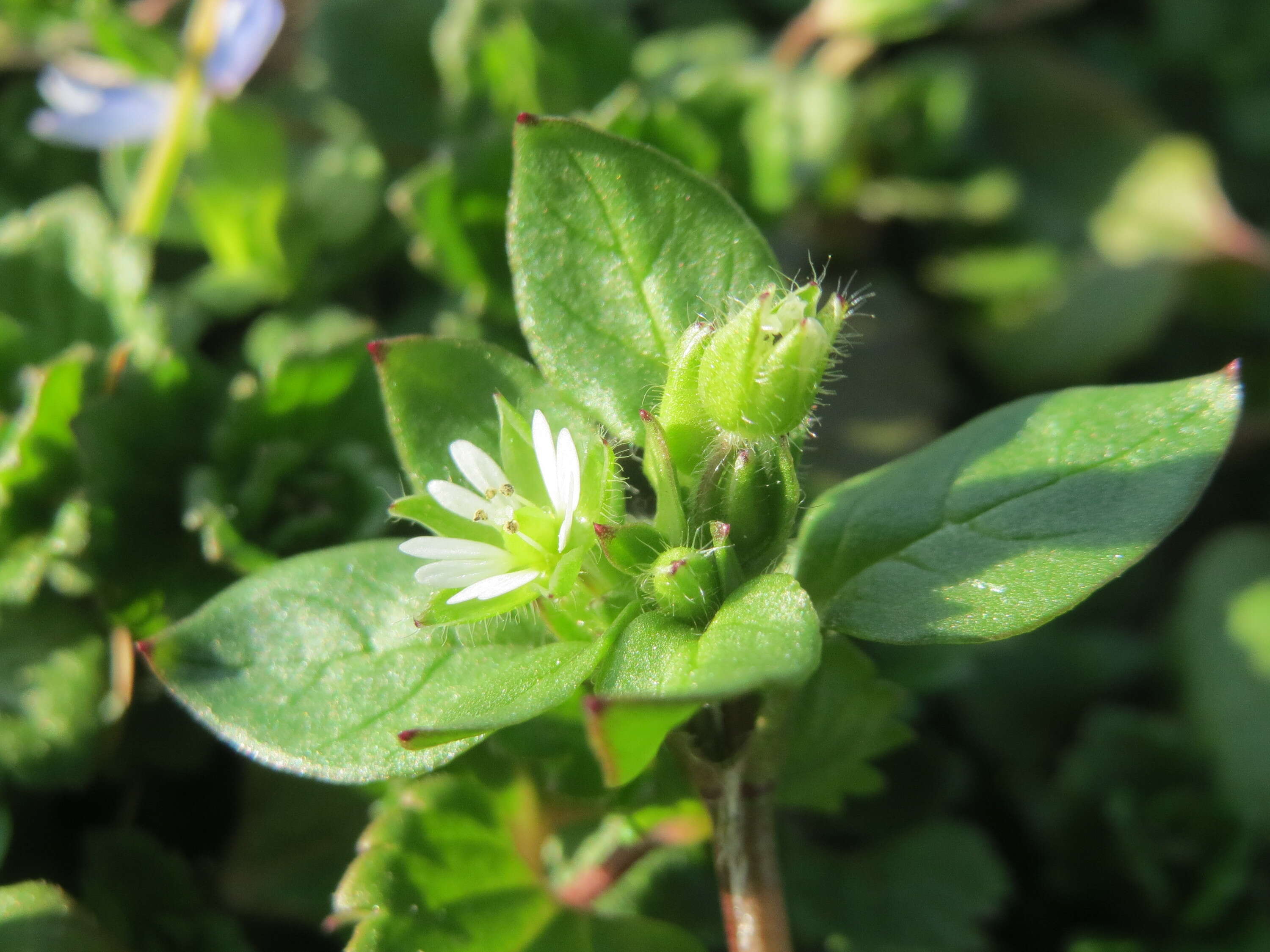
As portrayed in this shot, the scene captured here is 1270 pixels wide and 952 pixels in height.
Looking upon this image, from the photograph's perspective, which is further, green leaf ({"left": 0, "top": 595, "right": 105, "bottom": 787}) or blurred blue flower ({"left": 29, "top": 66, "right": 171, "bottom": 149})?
blurred blue flower ({"left": 29, "top": 66, "right": 171, "bottom": 149})

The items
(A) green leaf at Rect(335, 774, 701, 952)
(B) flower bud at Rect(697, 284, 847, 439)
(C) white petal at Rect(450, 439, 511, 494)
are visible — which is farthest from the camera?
(A) green leaf at Rect(335, 774, 701, 952)

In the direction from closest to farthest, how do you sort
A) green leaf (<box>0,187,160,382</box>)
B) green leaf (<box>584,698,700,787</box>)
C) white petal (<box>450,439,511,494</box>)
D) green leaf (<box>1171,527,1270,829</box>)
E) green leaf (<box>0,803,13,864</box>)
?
green leaf (<box>584,698,700,787</box>) < white petal (<box>450,439,511,494</box>) < green leaf (<box>0,803,13,864</box>) < green leaf (<box>0,187,160,382</box>) < green leaf (<box>1171,527,1270,829</box>)

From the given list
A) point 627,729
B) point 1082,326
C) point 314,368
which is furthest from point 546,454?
point 1082,326

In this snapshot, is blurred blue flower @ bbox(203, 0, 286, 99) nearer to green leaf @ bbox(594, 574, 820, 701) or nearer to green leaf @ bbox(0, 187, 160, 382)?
green leaf @ bbox(0, 187, 160, 382)

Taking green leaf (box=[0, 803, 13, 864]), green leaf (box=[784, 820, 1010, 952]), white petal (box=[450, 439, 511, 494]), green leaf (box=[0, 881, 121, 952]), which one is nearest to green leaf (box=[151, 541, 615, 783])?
white petal (box=[450, 439, 511, 494])

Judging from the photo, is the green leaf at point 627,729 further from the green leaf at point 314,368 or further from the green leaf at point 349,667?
the green leaf at point 314,368

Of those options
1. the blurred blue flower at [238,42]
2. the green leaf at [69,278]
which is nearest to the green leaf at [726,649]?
the green leaf at [69,278]

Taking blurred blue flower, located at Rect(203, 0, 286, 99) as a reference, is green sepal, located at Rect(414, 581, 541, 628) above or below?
below

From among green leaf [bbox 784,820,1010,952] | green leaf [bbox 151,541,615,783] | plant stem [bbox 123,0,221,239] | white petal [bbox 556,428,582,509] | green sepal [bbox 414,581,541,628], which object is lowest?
green leaf [bbox 784,820,1010,952]

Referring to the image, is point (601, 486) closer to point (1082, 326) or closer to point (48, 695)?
point (48, 695)
